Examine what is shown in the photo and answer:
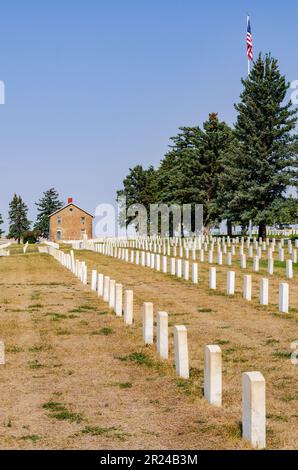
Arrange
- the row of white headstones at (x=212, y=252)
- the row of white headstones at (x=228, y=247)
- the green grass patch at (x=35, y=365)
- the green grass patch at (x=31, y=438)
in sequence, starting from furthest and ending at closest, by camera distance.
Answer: the row of white headstones at (x=228, y=247) → the row of white headstones at (x=212, y=252) → the green grass patch at (x=35, y=365) → the green grass patch at (x=31, y=438)

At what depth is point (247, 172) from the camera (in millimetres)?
61656

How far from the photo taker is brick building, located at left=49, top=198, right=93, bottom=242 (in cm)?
12200

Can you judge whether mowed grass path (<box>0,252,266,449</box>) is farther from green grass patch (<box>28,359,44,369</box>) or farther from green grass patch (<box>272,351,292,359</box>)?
green grass patch (<box>272,351,292,359</box>)

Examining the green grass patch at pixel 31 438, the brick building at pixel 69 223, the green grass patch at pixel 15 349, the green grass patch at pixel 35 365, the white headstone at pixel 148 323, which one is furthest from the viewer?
the brick building at pixel 69 223

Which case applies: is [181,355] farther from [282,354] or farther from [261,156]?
[261,156]

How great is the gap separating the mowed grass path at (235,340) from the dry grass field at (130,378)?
22mm

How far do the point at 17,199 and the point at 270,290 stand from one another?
137 m

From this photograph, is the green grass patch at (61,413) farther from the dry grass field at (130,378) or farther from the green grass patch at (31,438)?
the green grass patch at (31,438)

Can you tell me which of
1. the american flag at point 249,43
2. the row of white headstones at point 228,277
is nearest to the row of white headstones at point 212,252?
the row of white headstones at point 228,277

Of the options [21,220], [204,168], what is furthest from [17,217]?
[204,168]

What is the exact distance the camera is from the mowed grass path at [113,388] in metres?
7.83

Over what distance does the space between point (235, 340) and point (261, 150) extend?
49364mm
